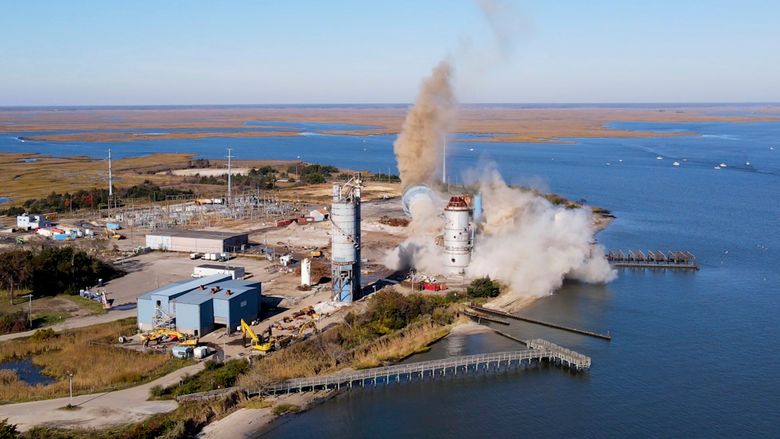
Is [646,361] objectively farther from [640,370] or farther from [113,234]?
[113,234]

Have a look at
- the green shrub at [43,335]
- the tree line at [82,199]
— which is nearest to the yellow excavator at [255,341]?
the green shrub at [43,335]

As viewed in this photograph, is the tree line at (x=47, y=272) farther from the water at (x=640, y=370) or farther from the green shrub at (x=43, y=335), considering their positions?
the water at (x=640, y=370)

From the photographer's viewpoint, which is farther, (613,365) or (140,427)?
(613,365)

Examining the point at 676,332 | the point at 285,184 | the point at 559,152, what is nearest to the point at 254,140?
the point at 559,152

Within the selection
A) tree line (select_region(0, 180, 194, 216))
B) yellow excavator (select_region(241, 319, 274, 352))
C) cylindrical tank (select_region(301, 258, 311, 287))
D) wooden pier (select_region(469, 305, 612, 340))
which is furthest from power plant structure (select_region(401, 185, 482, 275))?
tree line (select_region(0, 180, 194, 216))

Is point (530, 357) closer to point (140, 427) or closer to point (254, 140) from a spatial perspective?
point (140, 427)

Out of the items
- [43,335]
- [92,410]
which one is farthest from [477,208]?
[92,410]
